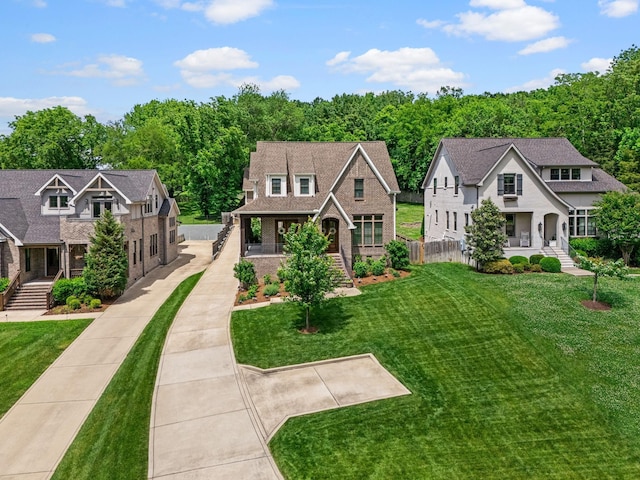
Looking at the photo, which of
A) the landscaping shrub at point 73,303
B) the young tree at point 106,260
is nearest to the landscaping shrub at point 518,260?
the young tree at point 106,260

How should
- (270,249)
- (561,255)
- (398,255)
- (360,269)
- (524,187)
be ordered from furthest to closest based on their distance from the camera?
(524,187) < (561,255) < (270,249) < (398,255) < (360,269)

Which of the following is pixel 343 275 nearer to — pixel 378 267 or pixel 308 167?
pixel 378 267

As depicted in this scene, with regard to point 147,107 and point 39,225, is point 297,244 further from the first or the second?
point 147,107

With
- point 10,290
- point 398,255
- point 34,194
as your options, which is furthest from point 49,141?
point 398,255

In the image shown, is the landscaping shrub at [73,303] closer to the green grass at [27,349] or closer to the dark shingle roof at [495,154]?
the green grass at [27,349]

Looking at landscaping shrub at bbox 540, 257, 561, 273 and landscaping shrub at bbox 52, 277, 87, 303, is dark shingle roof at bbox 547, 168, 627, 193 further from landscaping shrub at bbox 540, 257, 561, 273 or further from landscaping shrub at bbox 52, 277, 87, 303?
landscaping shrub at bbox 52, 277, 87, 303

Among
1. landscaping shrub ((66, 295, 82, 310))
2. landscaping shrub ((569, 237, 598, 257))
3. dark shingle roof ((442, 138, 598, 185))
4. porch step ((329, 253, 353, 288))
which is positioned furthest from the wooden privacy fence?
landscaping shrub ((66, 295, 82, 310))
